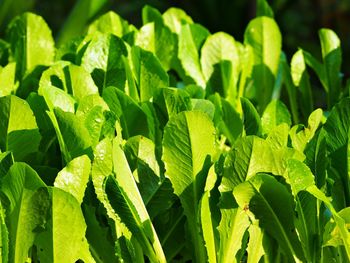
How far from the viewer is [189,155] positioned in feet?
2.99

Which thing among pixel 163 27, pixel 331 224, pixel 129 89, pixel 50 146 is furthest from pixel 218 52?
pixel 331 224

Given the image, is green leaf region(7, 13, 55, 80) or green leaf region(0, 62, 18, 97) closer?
green leaf region(0, 62, 18, 97)

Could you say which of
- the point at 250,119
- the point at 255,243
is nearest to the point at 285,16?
the point at 250,119

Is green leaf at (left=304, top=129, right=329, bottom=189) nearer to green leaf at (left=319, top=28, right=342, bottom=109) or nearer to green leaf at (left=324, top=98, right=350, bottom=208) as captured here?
green leaf at (left=324, top=98, right=350, bottom=208)

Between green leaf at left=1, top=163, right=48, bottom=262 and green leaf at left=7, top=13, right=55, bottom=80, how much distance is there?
0.53 meters

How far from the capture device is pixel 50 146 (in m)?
1.07

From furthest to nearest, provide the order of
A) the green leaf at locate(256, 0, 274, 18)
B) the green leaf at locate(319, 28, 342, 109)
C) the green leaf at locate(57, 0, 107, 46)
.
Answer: the green leaf at locate(57, 0, 107, 46), the green leaf at locate(256, 0, 274, 18), the green leaf at locate(319, 28, 342, 109)

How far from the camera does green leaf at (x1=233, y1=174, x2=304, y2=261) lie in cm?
88

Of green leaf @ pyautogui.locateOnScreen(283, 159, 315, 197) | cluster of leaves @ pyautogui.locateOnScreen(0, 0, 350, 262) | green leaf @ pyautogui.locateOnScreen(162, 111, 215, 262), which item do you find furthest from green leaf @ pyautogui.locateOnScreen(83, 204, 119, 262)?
green leaf @ pyautogui.locateOnScreen(283, 159, 315, 197)

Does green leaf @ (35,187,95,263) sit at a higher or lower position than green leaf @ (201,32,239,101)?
lower

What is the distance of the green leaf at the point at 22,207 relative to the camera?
840 millimetres

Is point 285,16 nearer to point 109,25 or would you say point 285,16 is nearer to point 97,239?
point 109,25

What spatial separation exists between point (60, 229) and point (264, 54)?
676 mm

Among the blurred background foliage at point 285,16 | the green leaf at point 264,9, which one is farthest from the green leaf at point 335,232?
the blurred background foliage at point 285,16
